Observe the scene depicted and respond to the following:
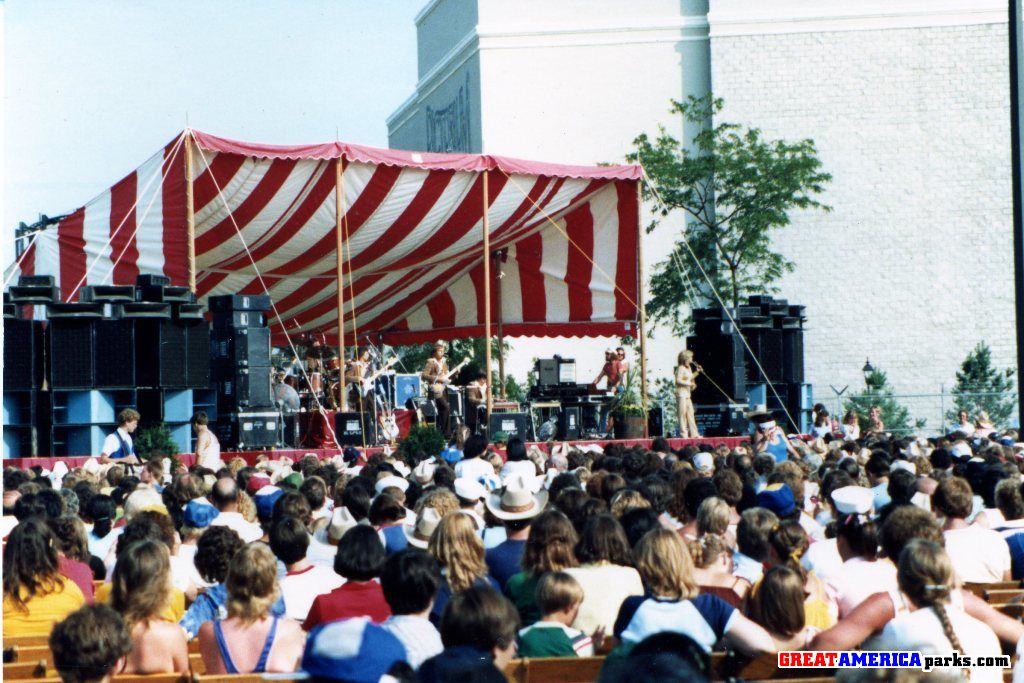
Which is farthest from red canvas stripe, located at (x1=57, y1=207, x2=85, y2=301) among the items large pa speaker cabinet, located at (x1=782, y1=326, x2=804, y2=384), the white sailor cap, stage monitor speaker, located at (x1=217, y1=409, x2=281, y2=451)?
the white sailor cap

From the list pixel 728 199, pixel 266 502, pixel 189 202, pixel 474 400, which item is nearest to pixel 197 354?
pixel 189 202

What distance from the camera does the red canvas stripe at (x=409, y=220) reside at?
1956 cm

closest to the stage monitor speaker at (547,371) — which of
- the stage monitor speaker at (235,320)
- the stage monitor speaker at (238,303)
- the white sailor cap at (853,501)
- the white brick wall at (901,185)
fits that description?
the stage monitor speaker at (235,320)

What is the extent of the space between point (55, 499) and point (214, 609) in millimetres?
2351

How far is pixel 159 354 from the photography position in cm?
1594

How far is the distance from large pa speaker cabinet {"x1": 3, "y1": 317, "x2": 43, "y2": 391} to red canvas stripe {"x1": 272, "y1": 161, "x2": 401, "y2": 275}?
5018mm

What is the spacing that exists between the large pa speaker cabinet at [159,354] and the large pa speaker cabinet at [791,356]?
9.22 meters

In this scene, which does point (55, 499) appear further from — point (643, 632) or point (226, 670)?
point (643, 632)

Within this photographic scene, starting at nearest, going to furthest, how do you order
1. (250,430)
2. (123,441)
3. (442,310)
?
(123,441) → (250,430) → (442,310)

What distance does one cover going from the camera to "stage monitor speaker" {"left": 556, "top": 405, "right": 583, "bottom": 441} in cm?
2138

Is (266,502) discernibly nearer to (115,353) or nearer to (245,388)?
(115,353)

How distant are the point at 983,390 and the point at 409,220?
14.4 metres

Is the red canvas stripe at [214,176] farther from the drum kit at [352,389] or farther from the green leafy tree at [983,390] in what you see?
the green leafy tree at [983,390]

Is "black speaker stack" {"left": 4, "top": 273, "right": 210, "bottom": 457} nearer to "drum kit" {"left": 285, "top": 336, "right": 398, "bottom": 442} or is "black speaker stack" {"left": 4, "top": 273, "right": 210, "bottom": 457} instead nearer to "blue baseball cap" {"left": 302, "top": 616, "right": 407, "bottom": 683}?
"drum kit" {"left": 285, "top": 336, "right": 398, "bottom": 442}
